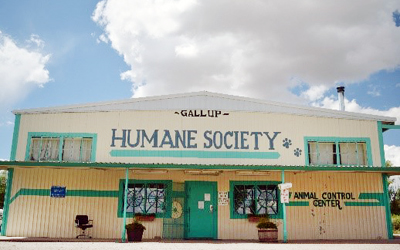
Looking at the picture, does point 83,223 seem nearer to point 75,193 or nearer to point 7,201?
point 75,193

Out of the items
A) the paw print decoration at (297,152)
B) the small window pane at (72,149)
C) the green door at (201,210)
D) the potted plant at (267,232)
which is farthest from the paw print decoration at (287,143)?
the small window pane at (72,149)

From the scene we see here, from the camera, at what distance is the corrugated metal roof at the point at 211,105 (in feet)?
49.9

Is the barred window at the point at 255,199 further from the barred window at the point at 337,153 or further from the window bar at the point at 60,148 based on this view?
the window bar at the point at 60,148

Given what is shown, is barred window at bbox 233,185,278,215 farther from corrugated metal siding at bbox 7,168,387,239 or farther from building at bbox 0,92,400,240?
corrugated metal siding at bbox 7,168,387,239

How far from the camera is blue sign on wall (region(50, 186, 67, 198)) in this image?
14.3m

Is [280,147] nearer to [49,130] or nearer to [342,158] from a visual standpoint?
[342,158]

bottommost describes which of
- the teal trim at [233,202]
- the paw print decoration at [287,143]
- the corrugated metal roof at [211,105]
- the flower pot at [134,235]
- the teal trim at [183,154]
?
the flower pot at [134,235]

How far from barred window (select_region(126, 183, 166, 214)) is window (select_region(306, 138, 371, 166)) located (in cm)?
577

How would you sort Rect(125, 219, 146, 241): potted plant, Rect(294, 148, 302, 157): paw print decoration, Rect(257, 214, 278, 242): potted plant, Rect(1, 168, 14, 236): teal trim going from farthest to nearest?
Rect(294, 148, 302, 157): paw print decoration → Rect(1, 168, 14, 236): teal trim → Rect(257, 214, 278, 242): potted plant → Rect(125, 219, 146, 241): potted plant

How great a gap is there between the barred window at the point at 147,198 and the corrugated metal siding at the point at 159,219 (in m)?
0.33

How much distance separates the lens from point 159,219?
557 inches

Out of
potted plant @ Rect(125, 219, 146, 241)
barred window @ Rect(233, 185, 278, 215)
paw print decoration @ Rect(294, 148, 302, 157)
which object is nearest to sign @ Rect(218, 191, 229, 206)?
barred window @ Rect(233, 185, 278, 215)

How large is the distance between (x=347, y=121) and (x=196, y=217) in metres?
6.92

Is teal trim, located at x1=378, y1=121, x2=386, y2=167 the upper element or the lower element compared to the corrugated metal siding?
upper
